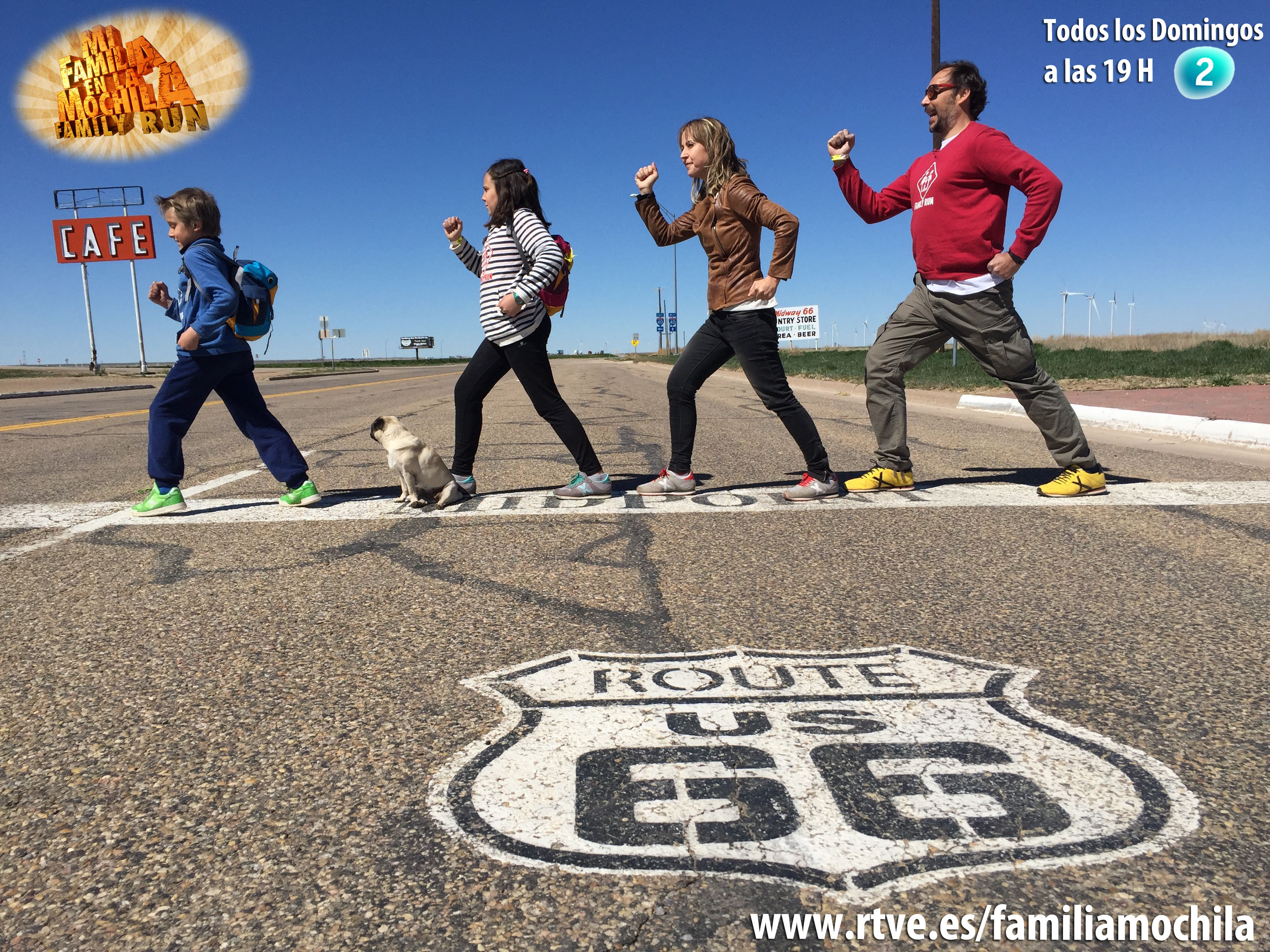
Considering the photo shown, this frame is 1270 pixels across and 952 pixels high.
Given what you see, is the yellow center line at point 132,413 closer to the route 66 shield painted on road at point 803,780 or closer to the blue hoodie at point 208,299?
the blue hoodie at point 208,299

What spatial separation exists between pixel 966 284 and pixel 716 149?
5.17ft

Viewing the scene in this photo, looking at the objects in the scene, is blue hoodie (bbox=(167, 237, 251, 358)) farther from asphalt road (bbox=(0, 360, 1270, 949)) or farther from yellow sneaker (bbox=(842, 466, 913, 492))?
yellow sneaker (bbox=(842, 466, 913, 492))

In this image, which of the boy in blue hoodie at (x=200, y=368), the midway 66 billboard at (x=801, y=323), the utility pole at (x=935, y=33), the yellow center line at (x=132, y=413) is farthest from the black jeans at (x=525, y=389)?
the midway 66 billboard at (x=801, y=323)

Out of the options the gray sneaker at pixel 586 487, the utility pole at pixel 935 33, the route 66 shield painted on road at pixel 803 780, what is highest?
the utility pole at pixel 935 33

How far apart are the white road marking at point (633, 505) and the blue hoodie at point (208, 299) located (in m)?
0.92

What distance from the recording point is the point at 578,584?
320 cm

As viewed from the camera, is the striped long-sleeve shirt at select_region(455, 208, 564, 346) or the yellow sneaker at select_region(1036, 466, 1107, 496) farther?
the yellow sneaker at select_region(1036, 466, 1107, 496)

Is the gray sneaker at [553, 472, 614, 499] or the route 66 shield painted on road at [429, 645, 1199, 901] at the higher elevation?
the gray sneaker at [553, 472, 614, 499]

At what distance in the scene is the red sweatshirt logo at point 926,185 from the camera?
15.5 ft

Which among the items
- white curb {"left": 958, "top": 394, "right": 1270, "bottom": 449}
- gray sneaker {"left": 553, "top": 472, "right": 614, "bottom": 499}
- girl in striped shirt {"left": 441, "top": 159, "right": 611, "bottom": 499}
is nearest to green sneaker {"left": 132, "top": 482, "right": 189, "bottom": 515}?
girl in striped shirt {"left": 441, "top": 159, "right": 611, "bottom": 499}

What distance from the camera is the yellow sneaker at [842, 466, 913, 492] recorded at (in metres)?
5.13

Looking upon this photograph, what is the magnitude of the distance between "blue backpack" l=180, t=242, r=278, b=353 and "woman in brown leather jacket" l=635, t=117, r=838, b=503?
7.15 feet

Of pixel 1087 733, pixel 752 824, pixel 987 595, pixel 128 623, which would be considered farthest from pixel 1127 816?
pixel 128 623

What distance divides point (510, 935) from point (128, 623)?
213 centimetres
